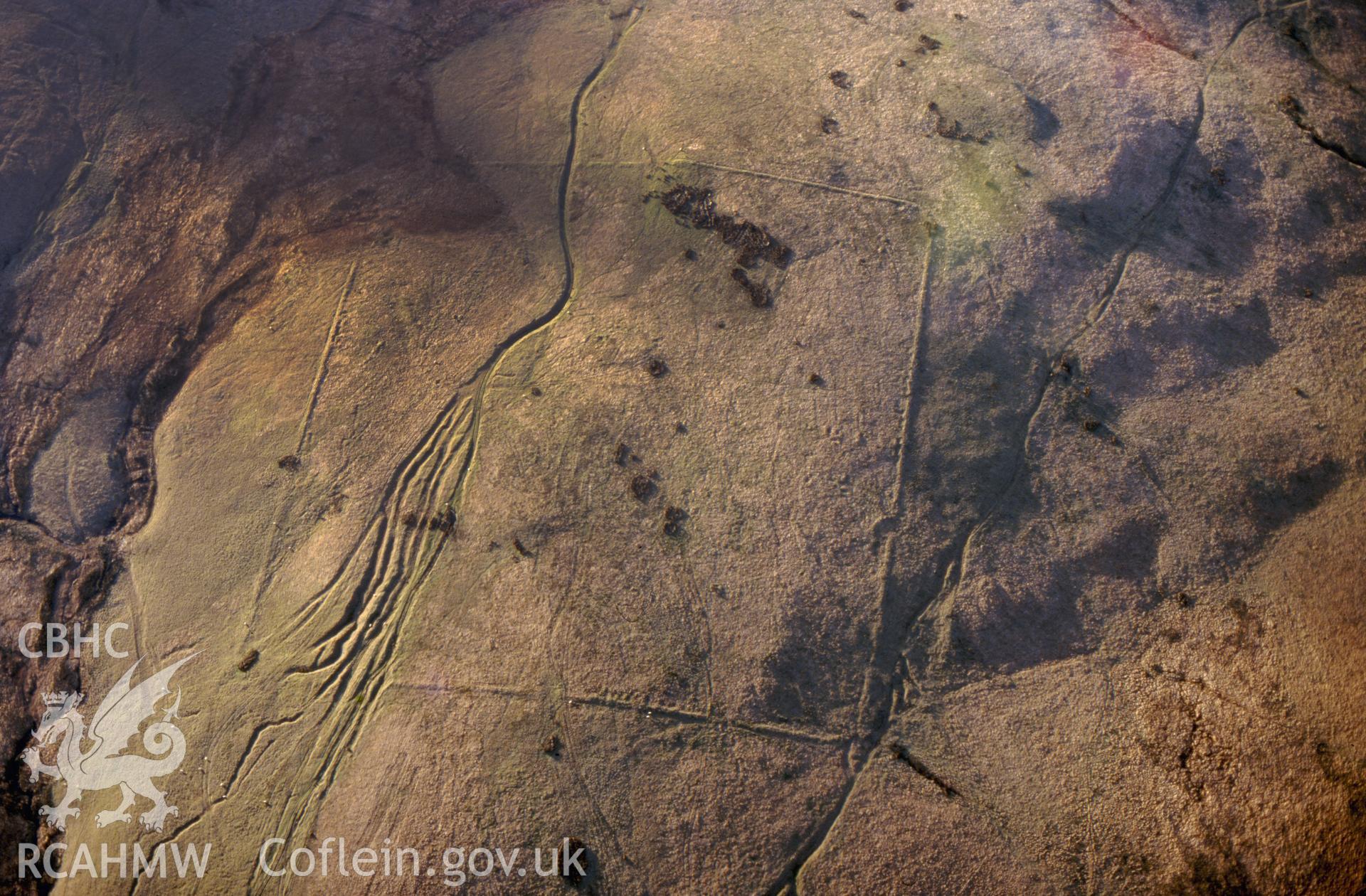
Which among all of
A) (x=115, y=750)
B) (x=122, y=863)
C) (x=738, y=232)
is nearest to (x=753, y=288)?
(x=738, y=232)

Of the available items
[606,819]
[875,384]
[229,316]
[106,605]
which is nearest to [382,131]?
[229,316]

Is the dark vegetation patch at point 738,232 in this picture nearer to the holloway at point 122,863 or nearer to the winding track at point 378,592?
the winding track at point 378,592

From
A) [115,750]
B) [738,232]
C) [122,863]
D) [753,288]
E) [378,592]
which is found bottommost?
[122,863]

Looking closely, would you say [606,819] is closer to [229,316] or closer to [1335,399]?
[229,316]

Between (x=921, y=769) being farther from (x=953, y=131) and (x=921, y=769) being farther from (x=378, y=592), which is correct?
(x=953, y=131)

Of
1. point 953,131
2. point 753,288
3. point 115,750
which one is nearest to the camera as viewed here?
point 115,750

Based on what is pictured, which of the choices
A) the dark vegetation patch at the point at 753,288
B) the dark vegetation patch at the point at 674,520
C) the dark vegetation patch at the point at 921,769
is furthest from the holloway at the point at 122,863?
the dark vegetation patch at the point at 753,288
